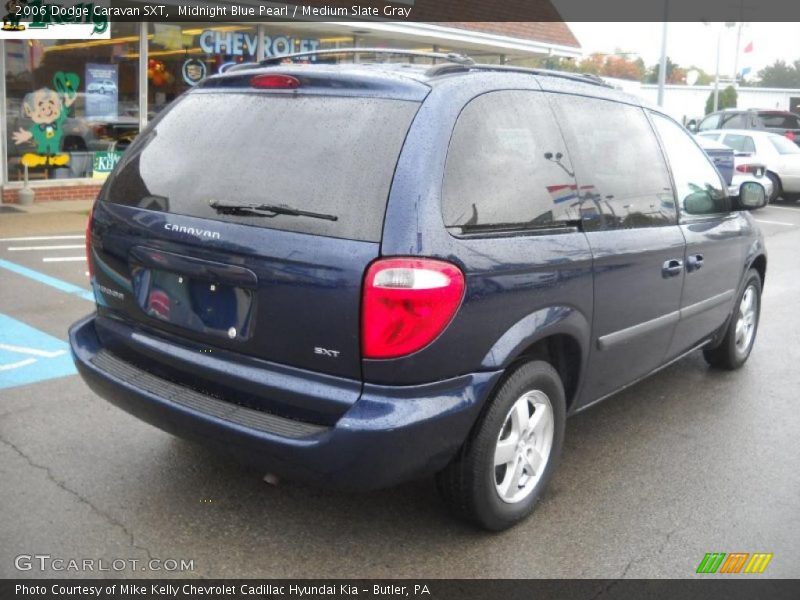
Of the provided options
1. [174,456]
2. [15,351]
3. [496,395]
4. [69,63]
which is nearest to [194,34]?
[69,63]

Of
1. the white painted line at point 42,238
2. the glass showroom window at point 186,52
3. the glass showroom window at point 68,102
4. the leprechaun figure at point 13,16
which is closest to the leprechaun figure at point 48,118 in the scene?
the glass showroom window at point 68,102

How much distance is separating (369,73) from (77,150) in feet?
37.6

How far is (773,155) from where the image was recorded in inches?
700

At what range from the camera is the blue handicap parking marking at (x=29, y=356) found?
16.8 feet

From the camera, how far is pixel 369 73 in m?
3.26

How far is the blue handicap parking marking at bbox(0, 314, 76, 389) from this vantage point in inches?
201

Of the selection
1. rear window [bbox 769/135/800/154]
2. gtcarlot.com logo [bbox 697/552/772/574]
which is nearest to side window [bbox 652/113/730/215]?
gtcarlot.com logo [bbox 697/552/772/574]

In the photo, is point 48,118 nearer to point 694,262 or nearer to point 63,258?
point 63,258

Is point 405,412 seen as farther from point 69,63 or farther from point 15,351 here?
point 69,63

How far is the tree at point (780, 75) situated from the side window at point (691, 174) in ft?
352

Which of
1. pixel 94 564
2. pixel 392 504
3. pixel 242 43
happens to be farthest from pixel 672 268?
pixel 242 43

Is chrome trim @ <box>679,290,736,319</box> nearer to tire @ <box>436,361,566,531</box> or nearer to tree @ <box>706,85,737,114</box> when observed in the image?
tire @ <box>436,361,566,531</box>

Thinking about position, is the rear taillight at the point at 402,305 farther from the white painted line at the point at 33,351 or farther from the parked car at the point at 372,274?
the white painted line at the point at 33,351

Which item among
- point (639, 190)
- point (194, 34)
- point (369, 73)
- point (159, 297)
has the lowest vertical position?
point (159, 297)
